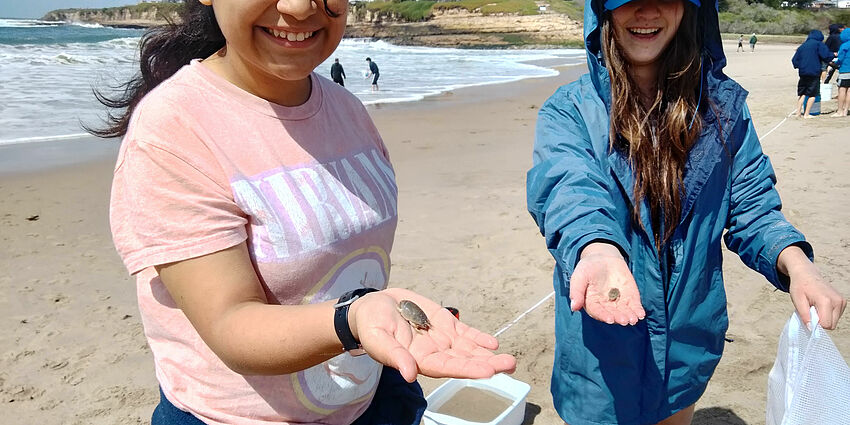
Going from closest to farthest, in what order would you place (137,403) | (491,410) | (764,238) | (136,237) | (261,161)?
(136,237)
(261,161)
(764,238)
(491,410)
(137,403)

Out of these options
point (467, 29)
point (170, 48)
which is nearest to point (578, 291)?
point (170, 48)

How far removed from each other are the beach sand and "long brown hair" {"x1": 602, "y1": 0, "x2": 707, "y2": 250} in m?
1.91

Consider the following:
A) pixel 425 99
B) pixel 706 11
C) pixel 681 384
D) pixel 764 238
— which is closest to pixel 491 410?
pixel 681 384

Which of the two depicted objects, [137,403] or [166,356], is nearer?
[166,356]

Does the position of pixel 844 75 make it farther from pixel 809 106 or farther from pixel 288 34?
pixel 288 34

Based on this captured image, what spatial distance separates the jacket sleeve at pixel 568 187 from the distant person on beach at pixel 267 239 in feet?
1.62

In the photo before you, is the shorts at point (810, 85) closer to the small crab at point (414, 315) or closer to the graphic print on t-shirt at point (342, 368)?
the graphic print on t-shirt at point (342, 368)

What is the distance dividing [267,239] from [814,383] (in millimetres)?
1460

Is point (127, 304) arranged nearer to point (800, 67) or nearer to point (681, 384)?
point (681, 384)

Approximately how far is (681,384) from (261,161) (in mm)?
1557

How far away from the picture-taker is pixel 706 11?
82.2 inches

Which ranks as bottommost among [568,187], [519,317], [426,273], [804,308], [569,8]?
[569,8]

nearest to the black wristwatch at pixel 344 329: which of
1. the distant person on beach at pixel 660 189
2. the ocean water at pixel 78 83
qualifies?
the distant person on beach at pixel 660 189

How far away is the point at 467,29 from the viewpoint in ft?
259
